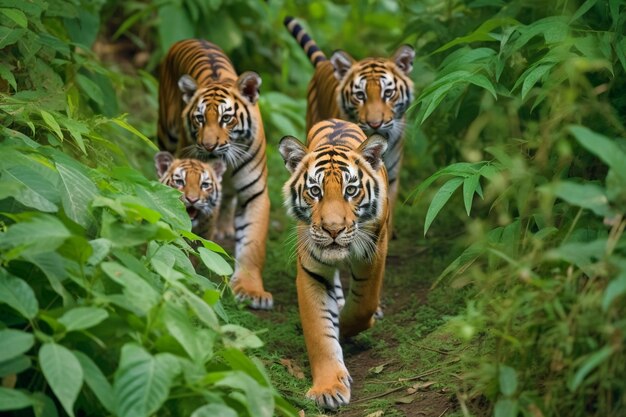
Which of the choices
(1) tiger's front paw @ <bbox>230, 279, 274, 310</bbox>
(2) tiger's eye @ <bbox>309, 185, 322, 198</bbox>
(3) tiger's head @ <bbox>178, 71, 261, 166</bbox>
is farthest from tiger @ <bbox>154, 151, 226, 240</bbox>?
(2) tiger's eye @ <bbox>309, 185, 322, 198</bbox>

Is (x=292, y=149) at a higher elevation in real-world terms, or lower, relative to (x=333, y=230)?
higher

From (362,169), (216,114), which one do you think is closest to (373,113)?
(216,114)

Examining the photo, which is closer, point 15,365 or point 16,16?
point 15,365

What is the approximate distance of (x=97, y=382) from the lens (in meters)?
3.67

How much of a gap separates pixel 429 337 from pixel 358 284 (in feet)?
1.71

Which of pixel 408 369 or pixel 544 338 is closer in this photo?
pixel 544 338

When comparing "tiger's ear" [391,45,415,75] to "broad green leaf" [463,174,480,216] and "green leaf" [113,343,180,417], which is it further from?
"green leaf" [113,343,180,417]

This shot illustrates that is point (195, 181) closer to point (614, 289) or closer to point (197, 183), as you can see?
point (197, 183)

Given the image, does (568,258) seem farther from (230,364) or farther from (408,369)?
(408,369)

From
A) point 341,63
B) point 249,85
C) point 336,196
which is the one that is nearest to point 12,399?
point 336,196

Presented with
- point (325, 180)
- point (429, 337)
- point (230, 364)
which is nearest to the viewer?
point (230, 364)

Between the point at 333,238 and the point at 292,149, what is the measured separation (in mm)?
704

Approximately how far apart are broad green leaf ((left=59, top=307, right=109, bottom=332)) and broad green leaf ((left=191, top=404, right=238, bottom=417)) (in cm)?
49

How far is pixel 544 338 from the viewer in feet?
12.5
